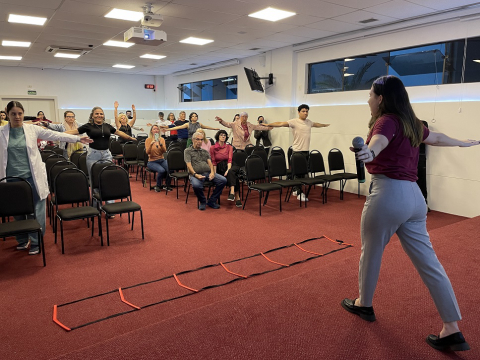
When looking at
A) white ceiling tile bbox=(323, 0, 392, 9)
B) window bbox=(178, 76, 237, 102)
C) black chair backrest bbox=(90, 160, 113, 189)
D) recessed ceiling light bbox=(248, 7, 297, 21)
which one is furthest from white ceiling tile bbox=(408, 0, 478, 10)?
window bbox=(178, 76, 237, 102)

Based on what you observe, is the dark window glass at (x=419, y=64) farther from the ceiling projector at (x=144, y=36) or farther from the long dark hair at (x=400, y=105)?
the long dark hair at (x=400, y=105)

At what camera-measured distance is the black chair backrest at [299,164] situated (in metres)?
6.48

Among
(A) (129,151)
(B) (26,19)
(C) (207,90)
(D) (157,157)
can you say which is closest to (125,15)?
(B) (26,19)

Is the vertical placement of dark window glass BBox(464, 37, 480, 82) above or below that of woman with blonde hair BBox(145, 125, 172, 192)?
above

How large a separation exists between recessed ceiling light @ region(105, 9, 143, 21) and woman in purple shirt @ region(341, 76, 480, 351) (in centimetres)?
527

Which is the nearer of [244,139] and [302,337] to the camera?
[302,337]

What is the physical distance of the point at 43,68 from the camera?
13.2 meters

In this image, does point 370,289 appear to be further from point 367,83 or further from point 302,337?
point 367,83

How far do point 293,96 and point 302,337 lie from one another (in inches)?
301

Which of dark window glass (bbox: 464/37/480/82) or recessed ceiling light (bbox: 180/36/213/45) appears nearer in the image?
dark window glass (bbox: 464/37/480/82)

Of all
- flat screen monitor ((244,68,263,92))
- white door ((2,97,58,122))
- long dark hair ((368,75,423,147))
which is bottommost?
long dark hair ((368,75,423,147))

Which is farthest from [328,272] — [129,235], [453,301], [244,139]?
[244,139]

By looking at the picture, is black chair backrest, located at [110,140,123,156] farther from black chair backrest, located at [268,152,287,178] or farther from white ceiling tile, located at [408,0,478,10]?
white ceiling tile, located at [408,0,478,10]

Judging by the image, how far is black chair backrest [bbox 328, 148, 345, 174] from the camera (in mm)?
7105
